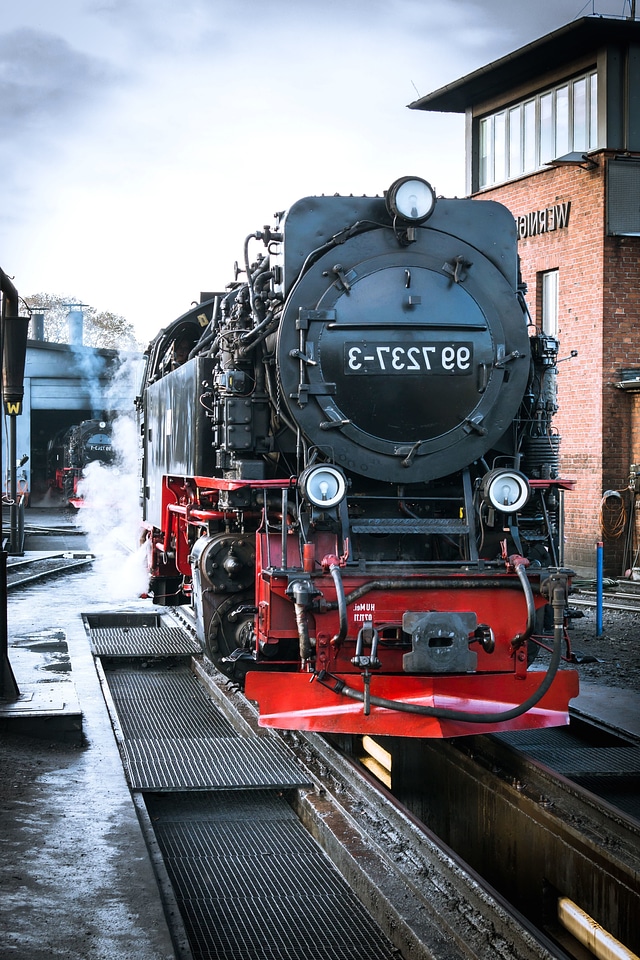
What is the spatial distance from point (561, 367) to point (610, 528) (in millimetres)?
2570

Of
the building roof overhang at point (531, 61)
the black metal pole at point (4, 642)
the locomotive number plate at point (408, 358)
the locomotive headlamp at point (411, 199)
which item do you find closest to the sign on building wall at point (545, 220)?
the building roof overhang at point (531, 61)

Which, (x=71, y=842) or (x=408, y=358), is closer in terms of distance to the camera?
(x=71, y=842)

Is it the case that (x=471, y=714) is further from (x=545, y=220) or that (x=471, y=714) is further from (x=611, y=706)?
(x=545, y=220)

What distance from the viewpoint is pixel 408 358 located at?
598cm

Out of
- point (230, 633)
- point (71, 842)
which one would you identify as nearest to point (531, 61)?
point (230, 633)

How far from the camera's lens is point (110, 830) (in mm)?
4535

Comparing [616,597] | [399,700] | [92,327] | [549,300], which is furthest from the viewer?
[92,327]

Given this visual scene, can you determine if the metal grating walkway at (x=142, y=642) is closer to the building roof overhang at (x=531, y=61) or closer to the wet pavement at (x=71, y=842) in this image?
the wet pavement at (x=71, y=842)

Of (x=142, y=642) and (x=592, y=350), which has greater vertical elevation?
(x=592, y=350)

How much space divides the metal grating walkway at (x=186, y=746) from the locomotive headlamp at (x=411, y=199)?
319cm

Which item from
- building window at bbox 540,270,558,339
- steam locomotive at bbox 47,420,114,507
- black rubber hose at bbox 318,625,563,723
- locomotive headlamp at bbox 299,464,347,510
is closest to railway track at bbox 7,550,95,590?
building window at bbox 540,270,558,339

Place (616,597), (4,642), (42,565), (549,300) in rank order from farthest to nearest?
(549,300) → (42,565) → (616,597) → (4,642)

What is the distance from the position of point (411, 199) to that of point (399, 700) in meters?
2.83

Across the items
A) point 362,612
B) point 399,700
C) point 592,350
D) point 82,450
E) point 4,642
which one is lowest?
point 399,700
